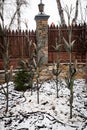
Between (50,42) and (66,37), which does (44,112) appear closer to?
(50,42)

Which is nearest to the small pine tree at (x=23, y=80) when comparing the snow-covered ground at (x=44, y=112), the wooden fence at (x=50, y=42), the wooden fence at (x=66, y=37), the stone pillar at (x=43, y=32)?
the snow-covered ground at (x=44, y=112)

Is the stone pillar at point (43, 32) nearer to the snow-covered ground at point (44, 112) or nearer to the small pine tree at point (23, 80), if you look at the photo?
the small pine tree at point (23, 80)

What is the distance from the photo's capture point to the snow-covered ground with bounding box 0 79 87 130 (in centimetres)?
645

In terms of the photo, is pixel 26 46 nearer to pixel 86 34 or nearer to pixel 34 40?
pixel 34 40

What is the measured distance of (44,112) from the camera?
7.00 meters

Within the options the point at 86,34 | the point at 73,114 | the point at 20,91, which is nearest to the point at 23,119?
the point at 73,114

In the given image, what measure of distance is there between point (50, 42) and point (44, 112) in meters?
6.34

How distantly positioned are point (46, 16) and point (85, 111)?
6.26m

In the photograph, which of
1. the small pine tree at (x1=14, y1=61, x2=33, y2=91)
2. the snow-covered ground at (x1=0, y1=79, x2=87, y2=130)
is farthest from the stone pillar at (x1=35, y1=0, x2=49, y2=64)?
the snow-covered ground at (x1=0, y1=79, x2=87, y2=130)

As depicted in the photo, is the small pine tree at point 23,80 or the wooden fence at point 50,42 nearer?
the small pine tree at point 23,80

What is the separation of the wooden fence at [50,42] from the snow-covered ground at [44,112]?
3.99 metres

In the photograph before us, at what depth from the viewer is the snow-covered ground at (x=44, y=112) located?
6449 millimetres

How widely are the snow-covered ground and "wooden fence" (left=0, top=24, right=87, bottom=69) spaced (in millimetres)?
3995

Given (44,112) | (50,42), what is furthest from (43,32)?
(44,112)
